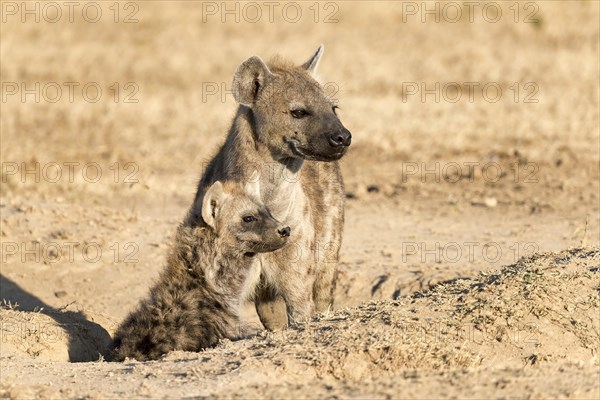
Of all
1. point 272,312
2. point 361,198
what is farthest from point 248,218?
point 361,198

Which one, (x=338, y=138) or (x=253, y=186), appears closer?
(x=338, y=138)

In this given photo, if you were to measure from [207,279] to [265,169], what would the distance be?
2.71 feet

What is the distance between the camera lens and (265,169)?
7.11 metres

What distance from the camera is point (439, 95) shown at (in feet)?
53.9

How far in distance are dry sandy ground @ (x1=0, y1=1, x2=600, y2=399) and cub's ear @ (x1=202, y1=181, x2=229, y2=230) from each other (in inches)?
38.6

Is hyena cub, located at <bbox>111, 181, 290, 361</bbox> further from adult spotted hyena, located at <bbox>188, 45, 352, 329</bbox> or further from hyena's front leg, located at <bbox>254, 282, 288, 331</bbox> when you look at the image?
hyena's front leg, located at <bbox>254, 282, 288, 331</bbox>

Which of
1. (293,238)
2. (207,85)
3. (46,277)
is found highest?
(207,85)

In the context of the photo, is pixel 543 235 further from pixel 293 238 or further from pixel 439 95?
pixel 439 95

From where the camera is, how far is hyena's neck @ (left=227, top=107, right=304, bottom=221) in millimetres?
7109

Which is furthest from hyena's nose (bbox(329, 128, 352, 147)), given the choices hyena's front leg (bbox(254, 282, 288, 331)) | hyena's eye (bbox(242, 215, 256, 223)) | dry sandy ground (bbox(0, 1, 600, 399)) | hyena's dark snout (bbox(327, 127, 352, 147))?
hyena's front leg (bbox(254, 282, 288, 331))

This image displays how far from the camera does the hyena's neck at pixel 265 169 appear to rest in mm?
7109

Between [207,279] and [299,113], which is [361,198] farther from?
[207,279]

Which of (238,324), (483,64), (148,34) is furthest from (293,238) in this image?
(148,34)

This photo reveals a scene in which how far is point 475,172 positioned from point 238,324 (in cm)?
602
